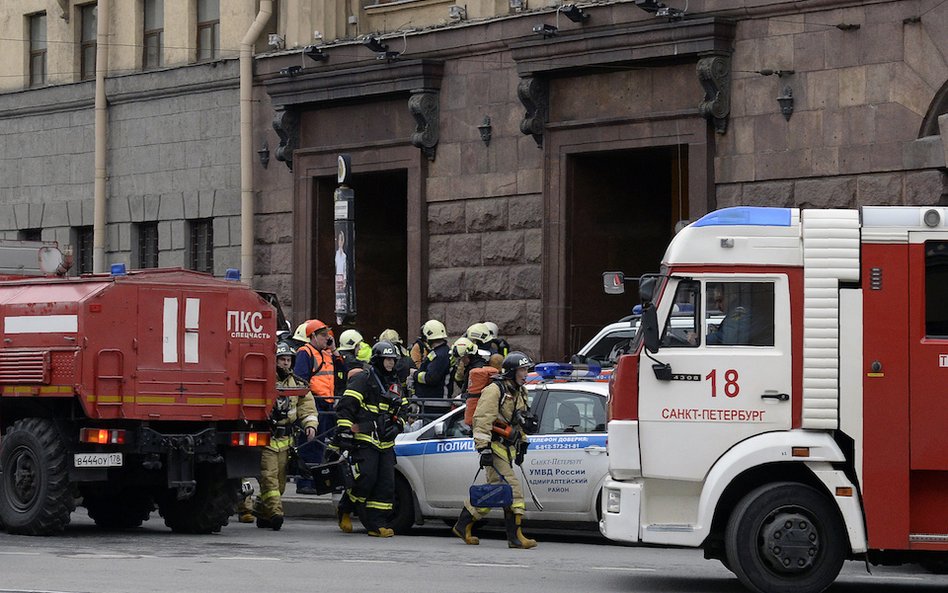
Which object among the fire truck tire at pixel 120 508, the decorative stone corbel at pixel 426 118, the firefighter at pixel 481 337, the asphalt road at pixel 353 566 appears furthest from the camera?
the decorative stone corbel at pixel 426 118

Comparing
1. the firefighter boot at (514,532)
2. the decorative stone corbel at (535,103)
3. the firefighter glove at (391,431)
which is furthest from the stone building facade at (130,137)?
the firefighter boot at (514,532)

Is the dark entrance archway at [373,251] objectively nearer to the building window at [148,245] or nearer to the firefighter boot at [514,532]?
the building window at [148,245]

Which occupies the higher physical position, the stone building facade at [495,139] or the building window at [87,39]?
the building window at [87,39]

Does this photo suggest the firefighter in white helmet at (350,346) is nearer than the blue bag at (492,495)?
No

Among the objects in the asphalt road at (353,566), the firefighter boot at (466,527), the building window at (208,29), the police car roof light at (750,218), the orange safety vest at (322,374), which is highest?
the building window at (208,29)

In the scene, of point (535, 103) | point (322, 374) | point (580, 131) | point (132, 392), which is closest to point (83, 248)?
point (535, 103)

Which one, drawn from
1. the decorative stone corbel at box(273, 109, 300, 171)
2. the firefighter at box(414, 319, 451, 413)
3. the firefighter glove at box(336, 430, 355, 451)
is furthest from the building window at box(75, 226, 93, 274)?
the firefighter glove at box(336, 430, 355, 451)

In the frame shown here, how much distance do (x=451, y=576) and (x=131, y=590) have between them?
8.01 ft

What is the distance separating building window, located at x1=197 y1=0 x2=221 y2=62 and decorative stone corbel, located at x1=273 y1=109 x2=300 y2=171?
2.24 meters

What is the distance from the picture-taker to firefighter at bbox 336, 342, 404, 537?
56.6 feet

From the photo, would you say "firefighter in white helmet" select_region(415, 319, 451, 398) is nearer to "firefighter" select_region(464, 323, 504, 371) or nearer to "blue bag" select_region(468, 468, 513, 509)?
"firefighter" select_region(464, 323, 504, 371)

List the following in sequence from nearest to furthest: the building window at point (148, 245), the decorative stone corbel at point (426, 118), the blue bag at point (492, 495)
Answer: the blue bag at point (492, 495) → the decorative stone corbel at point (426, 118) → the building window at point (148, 245)

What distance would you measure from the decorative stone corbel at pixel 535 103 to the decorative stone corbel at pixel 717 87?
284cm

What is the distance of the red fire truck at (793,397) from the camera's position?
12.4 metres
